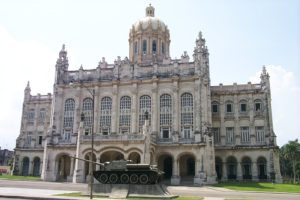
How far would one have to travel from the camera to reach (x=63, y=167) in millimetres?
59562

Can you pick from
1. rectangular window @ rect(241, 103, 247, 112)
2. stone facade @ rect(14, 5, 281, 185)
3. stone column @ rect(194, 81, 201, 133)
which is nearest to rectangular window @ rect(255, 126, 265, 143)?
stone facade @ rect(14, 5, 281, 185)

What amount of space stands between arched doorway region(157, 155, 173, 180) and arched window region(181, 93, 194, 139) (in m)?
5.21

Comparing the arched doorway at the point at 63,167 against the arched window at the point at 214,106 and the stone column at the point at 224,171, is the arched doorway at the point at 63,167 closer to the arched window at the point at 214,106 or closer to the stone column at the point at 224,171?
the stone column at the point at 224,171

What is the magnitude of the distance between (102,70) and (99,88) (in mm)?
3854

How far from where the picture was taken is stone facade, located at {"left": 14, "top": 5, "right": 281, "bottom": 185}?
5216 centimetres

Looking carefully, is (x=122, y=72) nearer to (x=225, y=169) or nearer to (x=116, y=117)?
(x=116, y=117)

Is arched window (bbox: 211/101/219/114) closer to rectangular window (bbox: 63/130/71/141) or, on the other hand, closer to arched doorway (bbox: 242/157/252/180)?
arched doorway (bbox: 242/157/252/180)

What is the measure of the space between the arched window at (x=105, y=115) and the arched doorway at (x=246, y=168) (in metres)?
25.8

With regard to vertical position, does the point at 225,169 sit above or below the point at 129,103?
below

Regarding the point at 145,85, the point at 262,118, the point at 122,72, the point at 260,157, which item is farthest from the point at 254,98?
the point at 122,72

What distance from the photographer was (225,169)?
60.1 metres

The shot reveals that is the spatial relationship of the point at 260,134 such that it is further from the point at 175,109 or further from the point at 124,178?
the point at 124,178

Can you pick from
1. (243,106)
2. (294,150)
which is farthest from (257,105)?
(294,150)

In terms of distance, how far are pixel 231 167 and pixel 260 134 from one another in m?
8.19
